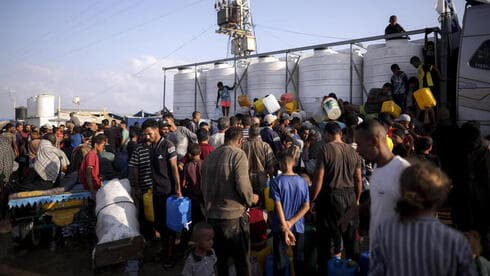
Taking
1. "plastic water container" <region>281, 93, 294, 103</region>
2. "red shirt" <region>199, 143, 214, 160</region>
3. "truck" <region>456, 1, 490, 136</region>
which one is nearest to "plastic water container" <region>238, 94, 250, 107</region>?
"plastic water container" <region>281, 93, 294, 103</region>

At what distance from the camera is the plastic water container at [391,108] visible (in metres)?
8.40

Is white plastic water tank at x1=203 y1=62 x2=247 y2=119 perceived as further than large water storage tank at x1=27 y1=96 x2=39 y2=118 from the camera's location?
No

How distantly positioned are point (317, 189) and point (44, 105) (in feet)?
99.0

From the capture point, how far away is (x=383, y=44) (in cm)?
999

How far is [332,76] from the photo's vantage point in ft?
35.1

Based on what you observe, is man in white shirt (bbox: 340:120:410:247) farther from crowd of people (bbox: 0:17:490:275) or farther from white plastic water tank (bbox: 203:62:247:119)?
white plastic water tank (bbox: 203:62:247:119)

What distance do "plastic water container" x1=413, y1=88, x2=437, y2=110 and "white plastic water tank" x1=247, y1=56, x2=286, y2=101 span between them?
15.7 feet

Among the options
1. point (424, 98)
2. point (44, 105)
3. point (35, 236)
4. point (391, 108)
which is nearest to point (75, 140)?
point (35, 236)

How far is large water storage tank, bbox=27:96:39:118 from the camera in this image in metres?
29.2

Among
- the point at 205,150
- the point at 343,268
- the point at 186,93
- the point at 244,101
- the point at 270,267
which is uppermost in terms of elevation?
the point at 186,93

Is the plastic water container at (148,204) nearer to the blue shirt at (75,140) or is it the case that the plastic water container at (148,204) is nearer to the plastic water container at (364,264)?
the plastic water container at (364,264)

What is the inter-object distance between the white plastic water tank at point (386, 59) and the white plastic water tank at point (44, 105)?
27126 mm

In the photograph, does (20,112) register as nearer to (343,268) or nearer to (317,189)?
(317,189)

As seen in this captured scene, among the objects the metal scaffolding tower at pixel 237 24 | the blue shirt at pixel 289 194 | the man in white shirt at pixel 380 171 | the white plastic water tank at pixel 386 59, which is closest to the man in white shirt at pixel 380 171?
A: the man in white shirt at pixel 380 171
